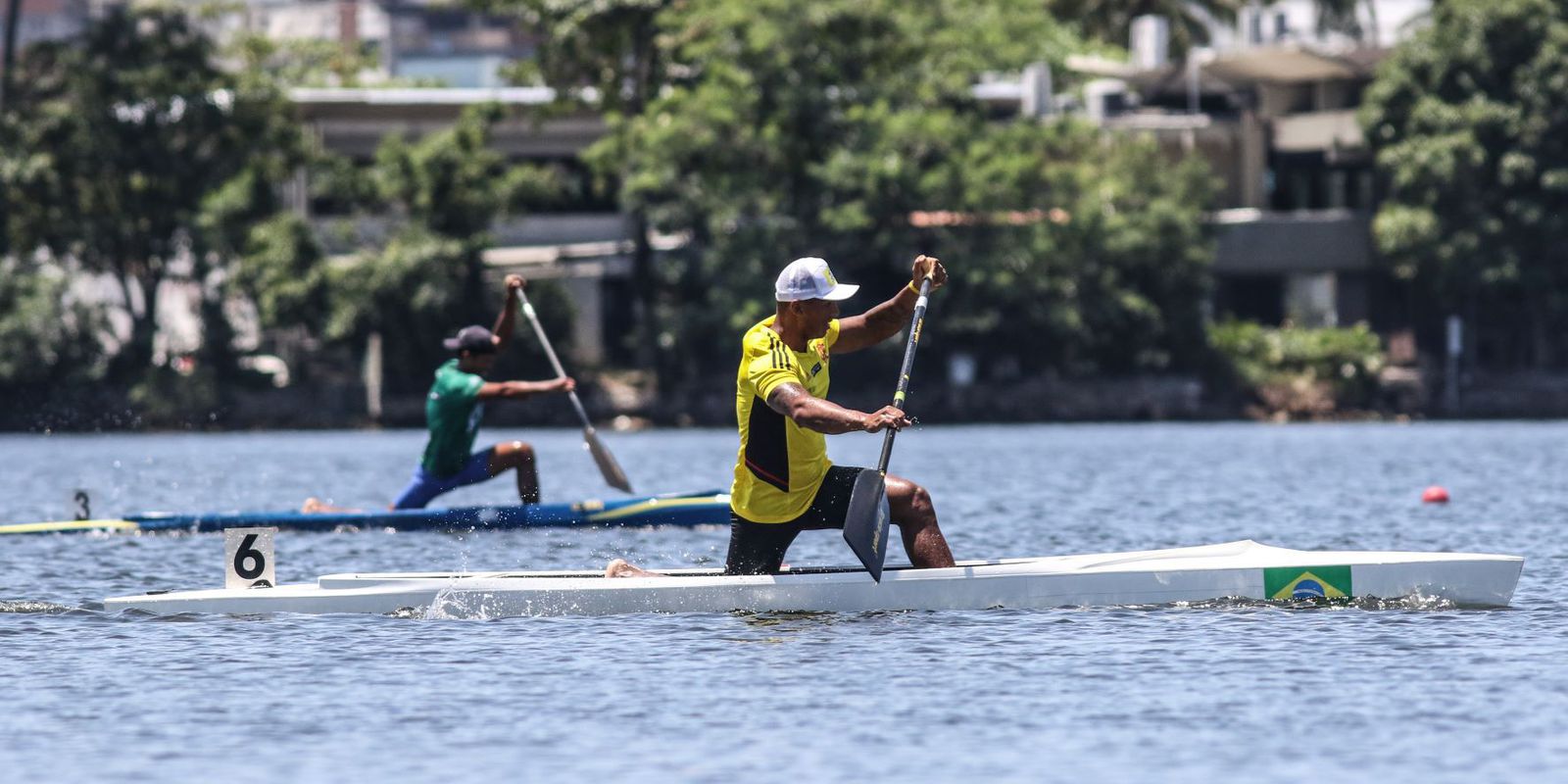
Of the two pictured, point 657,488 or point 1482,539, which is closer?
point 1482,539

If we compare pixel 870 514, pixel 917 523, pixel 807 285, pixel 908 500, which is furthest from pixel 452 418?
pixel 807 285

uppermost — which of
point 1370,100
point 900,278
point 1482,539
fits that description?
point 1370,100

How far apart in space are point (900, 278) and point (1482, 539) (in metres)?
36.2

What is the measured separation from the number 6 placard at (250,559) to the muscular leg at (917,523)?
4227 mm

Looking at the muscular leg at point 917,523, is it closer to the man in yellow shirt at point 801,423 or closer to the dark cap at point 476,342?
the man in yellow shirt at point 801,423

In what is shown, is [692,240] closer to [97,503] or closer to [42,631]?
[97,503]

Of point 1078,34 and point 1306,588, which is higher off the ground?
point 1078,34

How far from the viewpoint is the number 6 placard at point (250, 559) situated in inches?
645

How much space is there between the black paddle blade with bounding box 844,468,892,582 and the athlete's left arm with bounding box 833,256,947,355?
0.93 metres

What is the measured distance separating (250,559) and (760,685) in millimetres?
4599

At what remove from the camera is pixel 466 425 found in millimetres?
22719

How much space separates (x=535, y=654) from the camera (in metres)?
14.7

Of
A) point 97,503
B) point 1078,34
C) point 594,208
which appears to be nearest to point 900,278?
point 594,208

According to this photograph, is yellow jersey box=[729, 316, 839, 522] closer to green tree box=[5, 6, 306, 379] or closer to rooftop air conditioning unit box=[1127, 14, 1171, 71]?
green tree box=[5, 6, 306, 379]
